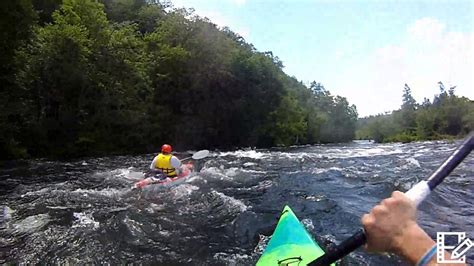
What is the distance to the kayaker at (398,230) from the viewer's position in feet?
3.13

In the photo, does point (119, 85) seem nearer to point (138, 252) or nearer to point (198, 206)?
point (198, 206)

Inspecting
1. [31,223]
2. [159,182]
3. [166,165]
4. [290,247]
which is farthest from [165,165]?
[290,247]

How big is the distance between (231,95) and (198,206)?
20.4 meters

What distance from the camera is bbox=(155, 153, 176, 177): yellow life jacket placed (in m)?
8.14

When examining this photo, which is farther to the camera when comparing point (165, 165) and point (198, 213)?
point (165, 165)

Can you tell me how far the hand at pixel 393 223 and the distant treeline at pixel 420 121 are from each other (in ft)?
53.7

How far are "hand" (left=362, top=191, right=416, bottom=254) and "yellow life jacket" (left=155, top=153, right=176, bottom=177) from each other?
7304mm

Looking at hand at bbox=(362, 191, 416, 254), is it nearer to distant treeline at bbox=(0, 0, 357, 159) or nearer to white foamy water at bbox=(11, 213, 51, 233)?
white foamy water at bbox=(11, 213, 51, 233)

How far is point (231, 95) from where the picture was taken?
2631 centimetres

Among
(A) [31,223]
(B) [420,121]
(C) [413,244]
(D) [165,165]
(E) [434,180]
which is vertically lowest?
(A) [31,223]

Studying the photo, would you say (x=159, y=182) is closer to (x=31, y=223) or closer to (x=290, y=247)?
(x=31, y=223)

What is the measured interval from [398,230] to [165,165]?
24.5 ft

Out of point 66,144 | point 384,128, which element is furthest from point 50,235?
point 384,128

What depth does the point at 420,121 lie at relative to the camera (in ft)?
114
